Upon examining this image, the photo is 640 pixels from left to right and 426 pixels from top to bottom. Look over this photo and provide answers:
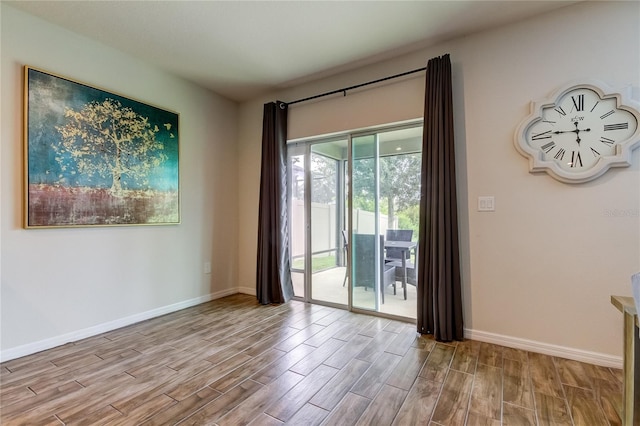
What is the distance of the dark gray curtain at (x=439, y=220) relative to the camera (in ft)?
8.26

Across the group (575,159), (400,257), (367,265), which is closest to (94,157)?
(367,265)

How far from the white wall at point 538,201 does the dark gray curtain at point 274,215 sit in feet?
5.05

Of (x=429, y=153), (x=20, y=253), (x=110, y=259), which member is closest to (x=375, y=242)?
(x=429, y=153)

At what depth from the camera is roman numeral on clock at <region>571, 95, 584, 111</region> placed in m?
2.18

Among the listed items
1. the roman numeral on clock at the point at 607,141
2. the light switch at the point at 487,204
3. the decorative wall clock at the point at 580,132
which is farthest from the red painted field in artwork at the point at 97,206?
the roman numeral on clock at the point at 607,141

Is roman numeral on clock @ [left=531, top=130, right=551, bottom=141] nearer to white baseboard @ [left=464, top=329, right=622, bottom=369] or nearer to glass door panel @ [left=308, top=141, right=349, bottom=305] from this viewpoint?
white baseboard @ [left=464, top=329, right=622, bottom=369]

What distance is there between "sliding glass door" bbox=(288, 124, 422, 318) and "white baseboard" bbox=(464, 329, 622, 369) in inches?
25.3

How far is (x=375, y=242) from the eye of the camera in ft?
10.5

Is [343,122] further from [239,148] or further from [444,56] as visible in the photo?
[239,148]

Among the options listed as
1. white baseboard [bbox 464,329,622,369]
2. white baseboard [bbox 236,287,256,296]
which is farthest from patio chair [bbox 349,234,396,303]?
white baseboard [bbox 236,287,256,296]

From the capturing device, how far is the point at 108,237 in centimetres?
276

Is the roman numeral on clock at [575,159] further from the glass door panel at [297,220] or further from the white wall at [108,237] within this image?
the white wall at [108,237]

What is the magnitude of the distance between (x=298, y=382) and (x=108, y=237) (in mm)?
2253

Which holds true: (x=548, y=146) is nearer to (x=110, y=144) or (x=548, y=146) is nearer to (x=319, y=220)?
(x=319, y=220)
